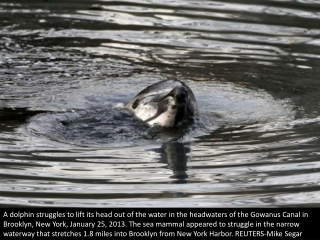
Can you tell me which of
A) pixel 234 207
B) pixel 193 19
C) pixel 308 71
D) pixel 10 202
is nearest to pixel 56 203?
pixel 10 202

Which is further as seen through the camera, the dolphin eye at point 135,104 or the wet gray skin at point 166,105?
the dolphin eye at point 135,104

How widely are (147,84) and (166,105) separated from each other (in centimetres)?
189

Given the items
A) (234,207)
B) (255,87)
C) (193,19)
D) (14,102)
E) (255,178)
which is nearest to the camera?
(234,207)

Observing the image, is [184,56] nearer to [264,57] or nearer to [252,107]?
[264,57]

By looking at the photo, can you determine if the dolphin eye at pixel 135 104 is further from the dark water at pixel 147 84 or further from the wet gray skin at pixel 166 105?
the dark water at pixel 147 84

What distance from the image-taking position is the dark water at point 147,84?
810cm

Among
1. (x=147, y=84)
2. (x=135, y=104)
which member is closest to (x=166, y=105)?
(x=135, y=104)

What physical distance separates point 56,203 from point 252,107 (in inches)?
145

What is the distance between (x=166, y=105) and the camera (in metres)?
9.60

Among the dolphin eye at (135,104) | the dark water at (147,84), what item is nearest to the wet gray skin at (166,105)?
the dolphin eye at (135,104)

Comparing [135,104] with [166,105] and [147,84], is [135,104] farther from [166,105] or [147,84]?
[147,84]

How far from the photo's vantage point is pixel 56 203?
7.64 metres

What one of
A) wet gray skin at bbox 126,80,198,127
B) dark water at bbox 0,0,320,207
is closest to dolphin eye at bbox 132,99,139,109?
wet gray skin at bbox 126,80,198,127

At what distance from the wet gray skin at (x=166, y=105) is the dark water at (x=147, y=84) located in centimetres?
13
